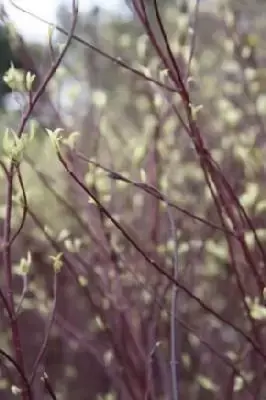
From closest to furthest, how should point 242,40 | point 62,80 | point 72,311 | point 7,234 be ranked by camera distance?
1. point 7,234
2. point 242,40
3. point 62,80
4. point 72,311

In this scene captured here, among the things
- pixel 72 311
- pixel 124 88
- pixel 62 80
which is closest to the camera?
pixel 62 80

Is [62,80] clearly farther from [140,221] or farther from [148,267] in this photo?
[148,267]

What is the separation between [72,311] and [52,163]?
83cm

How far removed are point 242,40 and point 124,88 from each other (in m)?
2.66

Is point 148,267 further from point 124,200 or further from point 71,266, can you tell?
point 124,200

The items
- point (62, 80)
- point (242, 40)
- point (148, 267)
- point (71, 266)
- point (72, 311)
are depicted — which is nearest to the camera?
point (71, 266)

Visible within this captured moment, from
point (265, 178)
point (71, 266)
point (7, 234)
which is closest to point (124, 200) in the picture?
point (265, 178)

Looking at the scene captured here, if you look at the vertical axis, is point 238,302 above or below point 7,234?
above

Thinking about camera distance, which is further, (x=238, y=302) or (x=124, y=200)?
(x=124, y=200)

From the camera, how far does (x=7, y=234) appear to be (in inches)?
61.5

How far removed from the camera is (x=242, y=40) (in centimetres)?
282

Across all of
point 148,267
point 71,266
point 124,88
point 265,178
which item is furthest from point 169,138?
point 124,88

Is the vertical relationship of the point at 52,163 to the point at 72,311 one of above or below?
above

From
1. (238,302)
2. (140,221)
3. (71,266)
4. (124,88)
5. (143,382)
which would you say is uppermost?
(124,88)
